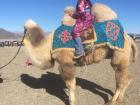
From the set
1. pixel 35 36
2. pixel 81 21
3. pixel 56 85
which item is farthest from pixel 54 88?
pixel 81 21

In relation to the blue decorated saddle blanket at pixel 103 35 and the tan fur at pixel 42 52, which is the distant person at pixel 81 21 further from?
the tan fur at pixel 42 52

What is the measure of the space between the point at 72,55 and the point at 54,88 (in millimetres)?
2186

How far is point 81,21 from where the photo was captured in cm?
775

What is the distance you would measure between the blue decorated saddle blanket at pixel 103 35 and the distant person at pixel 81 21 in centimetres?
14

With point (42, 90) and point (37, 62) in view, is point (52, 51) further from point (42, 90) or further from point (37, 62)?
point (42, 90)

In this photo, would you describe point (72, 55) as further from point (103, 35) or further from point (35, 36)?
point (35, 36)

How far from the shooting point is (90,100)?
26.9 ft

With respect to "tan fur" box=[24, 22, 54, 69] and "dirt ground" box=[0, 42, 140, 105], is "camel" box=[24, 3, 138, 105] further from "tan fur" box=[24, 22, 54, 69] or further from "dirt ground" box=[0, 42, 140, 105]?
"dirt ground" box=[0, 42, 140, 105]

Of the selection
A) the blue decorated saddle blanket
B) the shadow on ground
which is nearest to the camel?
the blue decorated saddle blanket

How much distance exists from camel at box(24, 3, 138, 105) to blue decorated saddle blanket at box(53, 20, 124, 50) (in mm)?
112

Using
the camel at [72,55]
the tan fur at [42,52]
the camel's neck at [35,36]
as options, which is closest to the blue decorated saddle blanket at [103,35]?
the camel at [72,55]

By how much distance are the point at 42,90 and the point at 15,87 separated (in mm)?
860

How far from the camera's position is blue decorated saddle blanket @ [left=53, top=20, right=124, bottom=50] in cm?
751

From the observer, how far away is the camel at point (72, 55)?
757cm
